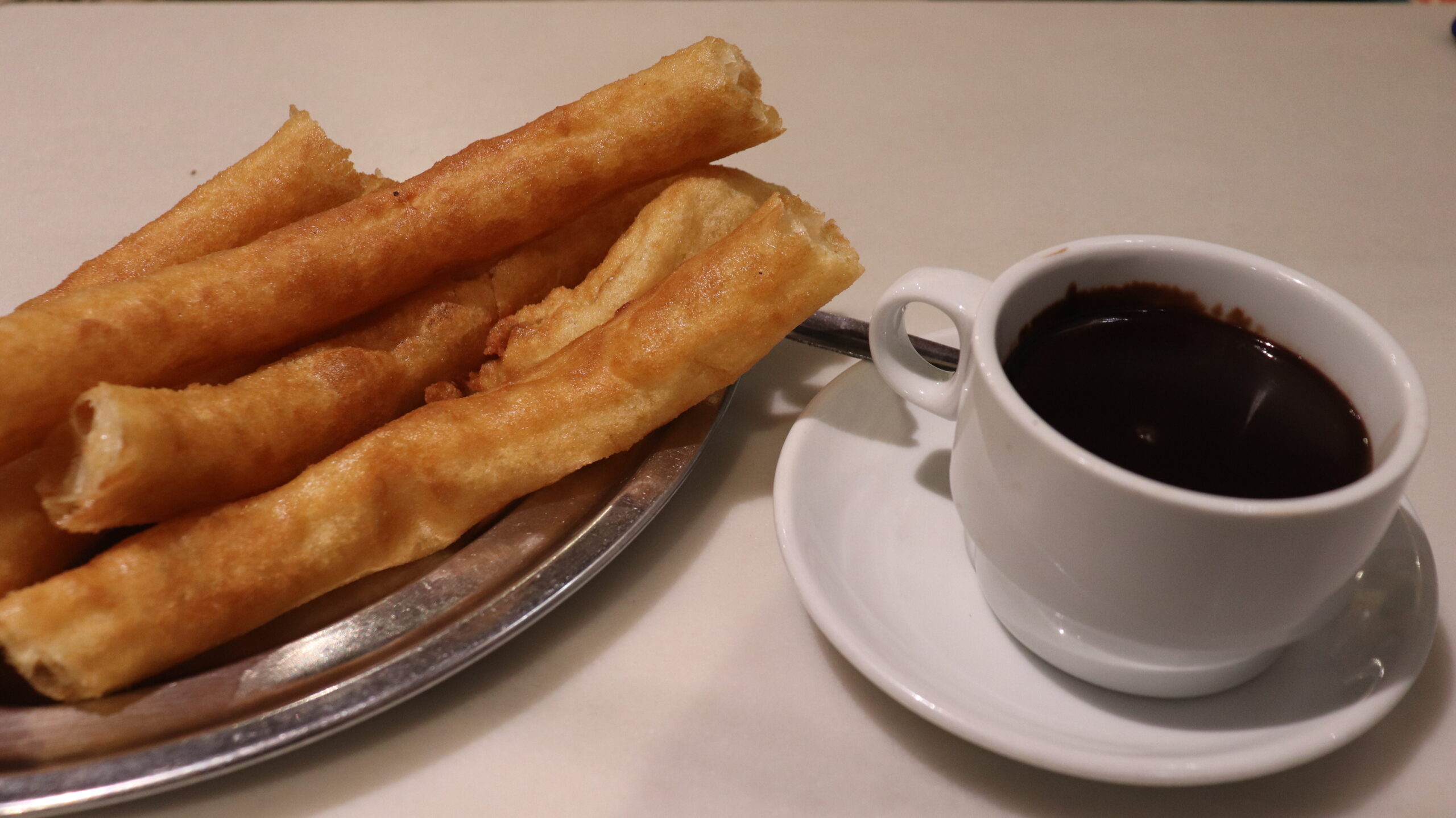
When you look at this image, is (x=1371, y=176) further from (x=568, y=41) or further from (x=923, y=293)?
(x=568, y=41)

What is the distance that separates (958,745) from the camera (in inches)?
33.0

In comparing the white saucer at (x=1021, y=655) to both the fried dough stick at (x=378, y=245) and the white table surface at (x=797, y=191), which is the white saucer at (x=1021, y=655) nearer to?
the white table surface at (x=797, y=191)

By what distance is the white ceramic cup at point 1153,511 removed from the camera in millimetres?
680

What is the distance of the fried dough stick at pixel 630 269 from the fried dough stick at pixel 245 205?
26 cm

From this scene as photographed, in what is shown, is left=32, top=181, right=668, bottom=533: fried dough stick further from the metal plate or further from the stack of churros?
the metal plate

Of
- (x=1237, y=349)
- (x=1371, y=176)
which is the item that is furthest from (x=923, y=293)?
(x=1371, y=176)

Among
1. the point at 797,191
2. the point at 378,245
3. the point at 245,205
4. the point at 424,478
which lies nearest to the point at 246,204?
the point at 245,205

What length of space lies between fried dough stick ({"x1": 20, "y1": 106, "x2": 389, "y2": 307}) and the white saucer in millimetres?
605

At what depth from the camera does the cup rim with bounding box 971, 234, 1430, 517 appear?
2.17 feet

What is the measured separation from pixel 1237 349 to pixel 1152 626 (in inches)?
11.1

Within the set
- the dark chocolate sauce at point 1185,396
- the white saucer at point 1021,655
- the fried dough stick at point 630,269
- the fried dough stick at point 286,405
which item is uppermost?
the fried dough stick at point 286,405

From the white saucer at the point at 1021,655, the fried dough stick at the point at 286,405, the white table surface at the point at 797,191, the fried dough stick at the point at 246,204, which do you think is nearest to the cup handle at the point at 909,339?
the white saucer at the point at 1021,655

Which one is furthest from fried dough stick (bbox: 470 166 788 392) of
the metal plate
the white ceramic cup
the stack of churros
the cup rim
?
the cup rim

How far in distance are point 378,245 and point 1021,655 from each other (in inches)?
28.6
